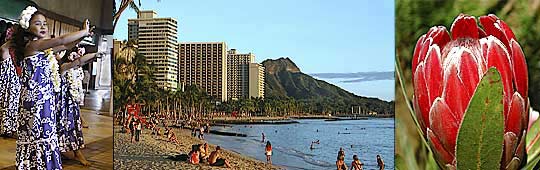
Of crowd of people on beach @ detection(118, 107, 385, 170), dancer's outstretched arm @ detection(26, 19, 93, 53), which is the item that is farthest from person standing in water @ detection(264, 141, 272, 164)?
dancer's outstretched arm @ detection(26, 19, 93, 53)

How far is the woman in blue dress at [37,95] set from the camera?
2664 mm

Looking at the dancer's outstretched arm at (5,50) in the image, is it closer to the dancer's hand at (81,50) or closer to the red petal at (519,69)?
the dancer's hand at (81,50)

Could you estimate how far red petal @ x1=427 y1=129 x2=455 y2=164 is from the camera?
1.72 m

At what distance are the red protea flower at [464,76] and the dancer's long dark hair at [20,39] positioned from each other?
1.76 meters

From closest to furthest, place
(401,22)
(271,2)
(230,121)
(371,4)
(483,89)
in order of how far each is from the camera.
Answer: (483,89) < (401,22) < (371,4) < (271,2) < (230,121)

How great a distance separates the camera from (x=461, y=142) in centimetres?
167

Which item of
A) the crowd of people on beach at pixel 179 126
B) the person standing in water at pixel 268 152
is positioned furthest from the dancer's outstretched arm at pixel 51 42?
the person standing in water at pixel 268 152

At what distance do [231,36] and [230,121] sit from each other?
0.34 m

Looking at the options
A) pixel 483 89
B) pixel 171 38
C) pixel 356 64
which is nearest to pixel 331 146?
pixel 356 64

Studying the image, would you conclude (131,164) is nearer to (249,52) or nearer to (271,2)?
(249,52)

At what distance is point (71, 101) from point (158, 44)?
56 cm

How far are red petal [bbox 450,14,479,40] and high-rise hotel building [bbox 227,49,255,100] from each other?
30.9 inches

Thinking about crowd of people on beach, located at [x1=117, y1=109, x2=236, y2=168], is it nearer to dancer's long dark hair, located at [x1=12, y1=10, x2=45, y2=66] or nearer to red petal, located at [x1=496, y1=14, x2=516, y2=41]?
dancer's long dark hair, located at [x1=12, y1=10, x2=45, y2=66]

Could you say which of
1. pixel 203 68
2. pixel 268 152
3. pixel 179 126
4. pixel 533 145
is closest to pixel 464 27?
pixel 533 145
